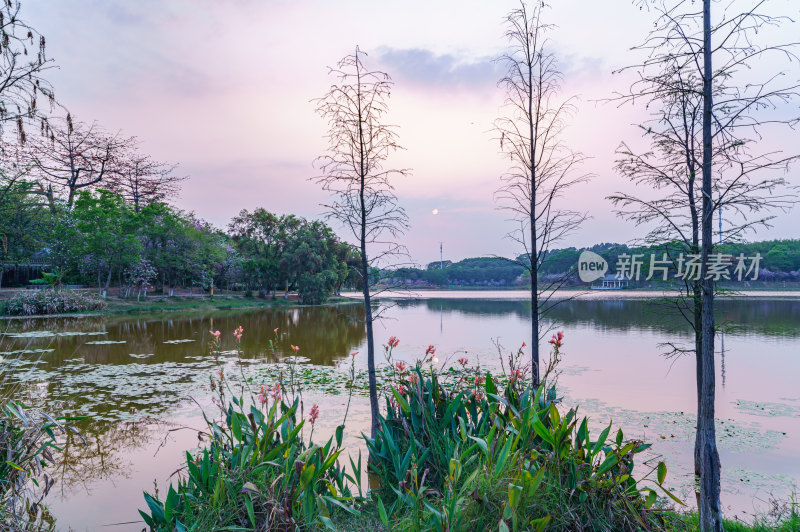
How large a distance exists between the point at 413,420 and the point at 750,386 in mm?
11176

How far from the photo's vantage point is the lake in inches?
237

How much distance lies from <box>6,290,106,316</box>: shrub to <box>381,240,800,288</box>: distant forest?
18.6 meters

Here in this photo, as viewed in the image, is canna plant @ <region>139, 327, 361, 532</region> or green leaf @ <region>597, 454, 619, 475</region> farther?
canna plant @ <region>139, 327, 361, 532</region>

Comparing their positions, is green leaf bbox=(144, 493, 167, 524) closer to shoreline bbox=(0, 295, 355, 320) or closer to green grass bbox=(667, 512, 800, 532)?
green grass bbox=(667, 512, 800, 532)

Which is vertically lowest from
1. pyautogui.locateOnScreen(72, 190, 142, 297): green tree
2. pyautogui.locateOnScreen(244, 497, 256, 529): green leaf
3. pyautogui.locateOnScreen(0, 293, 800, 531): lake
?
pyautogui.locateOnScreen(0, 293, 800, 531): lake

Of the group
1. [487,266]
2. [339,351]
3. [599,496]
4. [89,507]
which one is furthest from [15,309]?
[487,266]

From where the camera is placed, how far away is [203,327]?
22.4 metres

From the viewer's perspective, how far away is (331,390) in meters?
10.6

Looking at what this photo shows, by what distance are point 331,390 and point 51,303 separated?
73.0ft

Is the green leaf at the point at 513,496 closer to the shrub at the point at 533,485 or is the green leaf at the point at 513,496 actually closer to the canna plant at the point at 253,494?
the shrub at the point at 533,485

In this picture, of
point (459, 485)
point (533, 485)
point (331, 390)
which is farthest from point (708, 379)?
point (331, 390)

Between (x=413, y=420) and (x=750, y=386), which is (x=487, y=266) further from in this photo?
(x=413, y=420)

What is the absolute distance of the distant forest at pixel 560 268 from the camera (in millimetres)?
7078

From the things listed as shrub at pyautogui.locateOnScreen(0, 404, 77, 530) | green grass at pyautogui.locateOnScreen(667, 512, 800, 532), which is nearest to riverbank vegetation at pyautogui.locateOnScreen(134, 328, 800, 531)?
green grass at pyautogui.locateOnScreen(667, 512, 800, 532)
